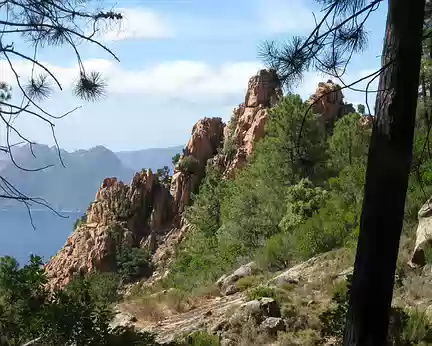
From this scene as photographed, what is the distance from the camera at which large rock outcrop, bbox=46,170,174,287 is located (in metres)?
39.9

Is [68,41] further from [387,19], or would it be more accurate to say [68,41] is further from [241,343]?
[241,343]

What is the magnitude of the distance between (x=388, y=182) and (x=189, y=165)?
127 ft

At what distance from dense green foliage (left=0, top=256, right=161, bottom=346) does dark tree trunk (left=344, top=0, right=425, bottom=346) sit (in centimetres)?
233

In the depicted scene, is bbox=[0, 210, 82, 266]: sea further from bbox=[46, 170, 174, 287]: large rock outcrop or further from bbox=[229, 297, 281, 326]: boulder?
bbox=[229, 297, 281, 326]: boulder

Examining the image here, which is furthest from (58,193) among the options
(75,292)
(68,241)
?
(75,292)

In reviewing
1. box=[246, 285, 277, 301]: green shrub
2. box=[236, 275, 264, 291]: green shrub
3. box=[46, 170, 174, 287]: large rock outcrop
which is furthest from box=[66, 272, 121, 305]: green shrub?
box=[46, 170, 174, 287]: large rock outcrop

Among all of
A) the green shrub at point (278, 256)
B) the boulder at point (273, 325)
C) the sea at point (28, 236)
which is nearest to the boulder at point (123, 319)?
the boulder at point (273, 325)

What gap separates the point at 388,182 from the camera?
3314 mm

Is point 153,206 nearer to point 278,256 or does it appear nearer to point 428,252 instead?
point 278,256

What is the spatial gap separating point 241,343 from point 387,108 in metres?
2.81

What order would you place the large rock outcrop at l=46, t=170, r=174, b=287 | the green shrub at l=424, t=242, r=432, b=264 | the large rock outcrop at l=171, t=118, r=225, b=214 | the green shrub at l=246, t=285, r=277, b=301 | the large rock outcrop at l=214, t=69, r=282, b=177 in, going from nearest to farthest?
the green shrub at l=246, t=285, r=277, b=301, the green shrub at l=424, t=242, r=432, b=264, the large rock outcrop at l=214, t=69, r=282, b=177, the large rock outcrop at l=46, t=170, r=174, b=287, the large rock outcrop at l=171, t=118, r=225, b=214

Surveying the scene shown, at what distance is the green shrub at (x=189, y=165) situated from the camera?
4191 centimetres

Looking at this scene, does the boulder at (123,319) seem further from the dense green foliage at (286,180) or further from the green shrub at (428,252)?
the dense green foliage at (286,180)

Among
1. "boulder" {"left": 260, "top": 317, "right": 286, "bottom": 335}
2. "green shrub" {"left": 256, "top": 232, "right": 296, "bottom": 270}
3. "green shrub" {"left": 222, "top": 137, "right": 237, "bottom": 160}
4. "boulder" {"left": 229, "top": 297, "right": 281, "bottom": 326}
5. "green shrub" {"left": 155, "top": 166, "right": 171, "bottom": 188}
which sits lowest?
"boulder" {"left": 260, "top": 317, "right": 286, "bottom": 335}
